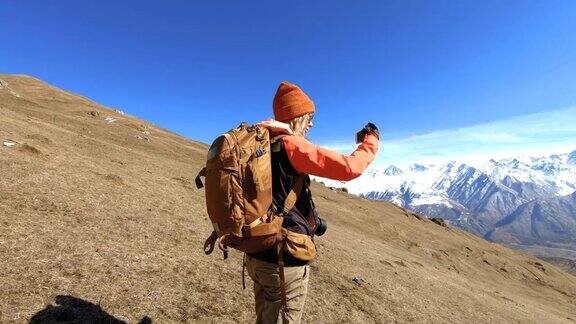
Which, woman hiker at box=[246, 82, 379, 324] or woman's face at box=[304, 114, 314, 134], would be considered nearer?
woman hiker at box=[246, 82, 379, 324]

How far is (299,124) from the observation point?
7059 mm

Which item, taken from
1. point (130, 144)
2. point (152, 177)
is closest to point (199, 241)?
point (152, 177)

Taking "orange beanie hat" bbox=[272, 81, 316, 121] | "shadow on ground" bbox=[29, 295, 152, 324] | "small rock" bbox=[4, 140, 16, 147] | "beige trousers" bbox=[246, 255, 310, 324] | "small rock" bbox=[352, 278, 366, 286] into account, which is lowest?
"small rock" bbox=[352, 278, 366, 286]

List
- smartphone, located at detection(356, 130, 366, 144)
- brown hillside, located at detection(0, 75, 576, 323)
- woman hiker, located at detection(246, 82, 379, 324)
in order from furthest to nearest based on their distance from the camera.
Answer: brown hillside, located at detection(0, 75, 576, 323) < smartphone, located at detection(356, 130, 366, 144) < woman hiker, located at detection(246, 82, 379, 324)

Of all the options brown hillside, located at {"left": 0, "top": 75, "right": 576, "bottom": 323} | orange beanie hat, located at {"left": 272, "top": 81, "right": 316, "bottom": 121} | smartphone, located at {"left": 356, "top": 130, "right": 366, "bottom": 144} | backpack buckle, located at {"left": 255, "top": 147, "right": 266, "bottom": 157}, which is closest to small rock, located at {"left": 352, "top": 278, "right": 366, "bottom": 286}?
brown hillside, located at {"left": 0, "top": 75, "right": 576, "bottom": 323}

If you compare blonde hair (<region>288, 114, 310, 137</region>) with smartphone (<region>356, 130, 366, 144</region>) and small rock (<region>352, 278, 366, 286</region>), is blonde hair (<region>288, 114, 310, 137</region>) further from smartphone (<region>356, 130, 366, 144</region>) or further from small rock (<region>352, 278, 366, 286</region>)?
small rock (<region>352, 278, 366, 286</region>)

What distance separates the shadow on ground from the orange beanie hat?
263 inches

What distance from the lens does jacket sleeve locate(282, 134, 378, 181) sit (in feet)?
20.6

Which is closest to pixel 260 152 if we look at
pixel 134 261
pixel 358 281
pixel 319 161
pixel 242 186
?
pixel 242 186

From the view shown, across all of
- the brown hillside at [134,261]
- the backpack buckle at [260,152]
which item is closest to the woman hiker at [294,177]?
the backpack buckle at [260,152]

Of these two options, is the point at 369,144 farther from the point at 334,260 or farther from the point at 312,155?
the point at 334,260

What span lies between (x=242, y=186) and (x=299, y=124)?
1.44 metres

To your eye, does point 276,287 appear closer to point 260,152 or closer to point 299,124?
point 260,152

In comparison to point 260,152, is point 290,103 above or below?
above
